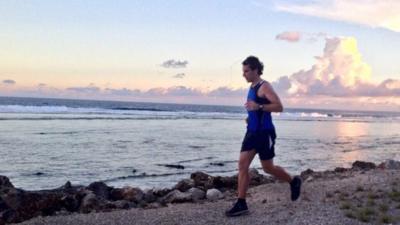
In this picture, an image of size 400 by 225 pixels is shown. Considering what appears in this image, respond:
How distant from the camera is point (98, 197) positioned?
33.0ft

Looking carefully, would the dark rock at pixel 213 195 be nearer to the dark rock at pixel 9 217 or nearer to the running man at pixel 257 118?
the running man at pixel 257 118

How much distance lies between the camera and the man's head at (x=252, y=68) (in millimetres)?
7698

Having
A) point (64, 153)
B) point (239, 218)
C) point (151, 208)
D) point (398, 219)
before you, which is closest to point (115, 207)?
point (151, 208)

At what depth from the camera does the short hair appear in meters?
7.70

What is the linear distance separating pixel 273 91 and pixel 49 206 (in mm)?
4388

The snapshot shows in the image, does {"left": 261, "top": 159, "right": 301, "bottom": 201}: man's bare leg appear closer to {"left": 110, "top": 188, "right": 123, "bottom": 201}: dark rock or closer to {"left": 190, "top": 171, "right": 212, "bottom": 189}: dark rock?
{"left": 190, "top": 171, "right": 212, "bottom": 189}: dark rock

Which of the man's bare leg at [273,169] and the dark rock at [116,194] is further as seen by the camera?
the dark rock at [116,194]

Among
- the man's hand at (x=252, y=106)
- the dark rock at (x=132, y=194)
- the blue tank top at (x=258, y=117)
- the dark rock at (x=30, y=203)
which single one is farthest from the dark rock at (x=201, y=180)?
the man's hand at (x=252, y=106)

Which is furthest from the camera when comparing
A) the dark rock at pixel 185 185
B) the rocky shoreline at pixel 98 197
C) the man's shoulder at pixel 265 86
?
the dark rock at pixel 185 185

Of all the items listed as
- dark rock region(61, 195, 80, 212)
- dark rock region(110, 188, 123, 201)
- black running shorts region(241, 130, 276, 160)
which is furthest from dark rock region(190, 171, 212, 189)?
black running shorts region(241, 130, 276, 160)

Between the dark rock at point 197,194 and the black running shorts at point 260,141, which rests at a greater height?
the black running shorts at point 260,141

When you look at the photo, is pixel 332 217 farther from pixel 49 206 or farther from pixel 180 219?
pixel 49 206

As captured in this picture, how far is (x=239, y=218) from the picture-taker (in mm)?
7809

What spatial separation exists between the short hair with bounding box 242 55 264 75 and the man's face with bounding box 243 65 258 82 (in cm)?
4
